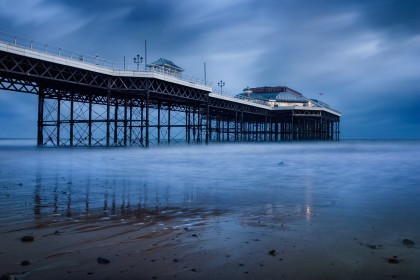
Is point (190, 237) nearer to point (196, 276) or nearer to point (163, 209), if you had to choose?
point (196, 276)

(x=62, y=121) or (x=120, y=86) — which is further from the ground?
(x=120, y=86)

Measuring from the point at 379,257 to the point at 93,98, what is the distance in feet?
→ 162

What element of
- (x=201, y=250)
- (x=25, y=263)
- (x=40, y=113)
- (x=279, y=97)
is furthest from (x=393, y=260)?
(x=279, y=97)

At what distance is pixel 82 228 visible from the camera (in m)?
5.40

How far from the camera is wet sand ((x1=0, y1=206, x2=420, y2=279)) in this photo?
3.62m

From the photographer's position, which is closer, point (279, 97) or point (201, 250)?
point (201, 250)

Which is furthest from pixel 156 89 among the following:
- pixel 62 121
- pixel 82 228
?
pixel 82 228

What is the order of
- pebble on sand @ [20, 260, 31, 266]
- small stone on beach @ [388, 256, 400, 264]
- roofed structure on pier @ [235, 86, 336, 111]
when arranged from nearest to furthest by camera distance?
pebble on sand @ [20, 260, 31, 266] < small stone on beach @ [388, 256, 400, 264] < roofed structure on pier @ [235, 86, 336, 111]

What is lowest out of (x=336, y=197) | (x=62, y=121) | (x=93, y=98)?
(x=336, y=197)

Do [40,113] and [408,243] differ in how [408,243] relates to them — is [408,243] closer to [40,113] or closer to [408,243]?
[408,243]

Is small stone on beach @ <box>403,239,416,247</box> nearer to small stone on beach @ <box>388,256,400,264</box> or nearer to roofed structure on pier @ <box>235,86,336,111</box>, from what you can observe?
small stone on beach @ <box>388,256,400,264</box>

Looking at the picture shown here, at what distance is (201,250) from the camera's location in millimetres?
4344

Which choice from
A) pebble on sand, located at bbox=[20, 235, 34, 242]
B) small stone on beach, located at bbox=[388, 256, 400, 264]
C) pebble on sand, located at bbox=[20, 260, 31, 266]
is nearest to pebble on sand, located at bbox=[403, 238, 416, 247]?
small stone on beach, located at bbox=[388, 256, 400, 264]

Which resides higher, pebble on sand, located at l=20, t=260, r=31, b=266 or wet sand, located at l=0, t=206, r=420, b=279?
pebble on sand, located at l=20, t=260, r=31, b=266
